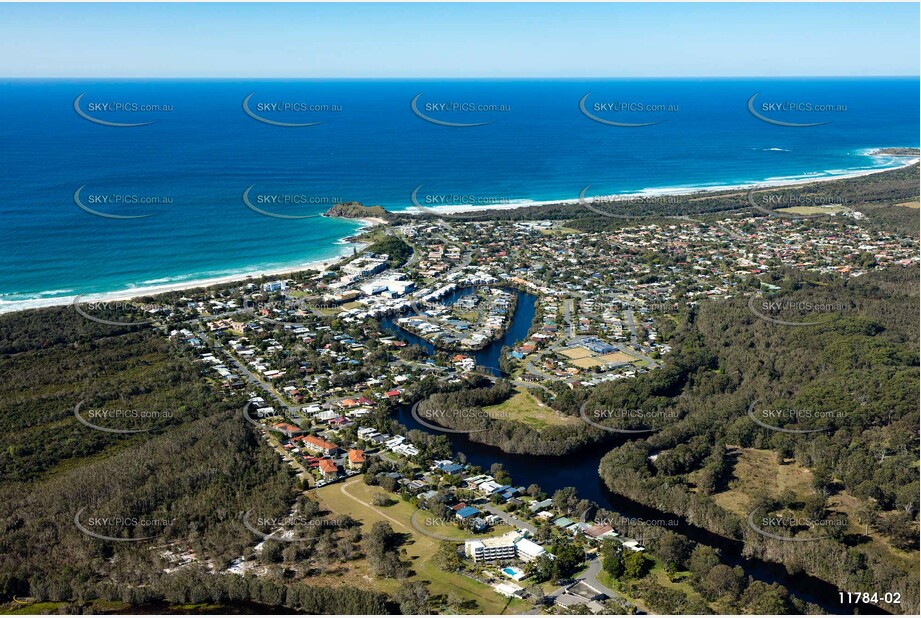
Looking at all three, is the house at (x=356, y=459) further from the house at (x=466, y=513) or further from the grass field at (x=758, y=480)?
the grass field at (x=758, y=480)

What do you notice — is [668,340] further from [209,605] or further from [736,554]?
[209,605]

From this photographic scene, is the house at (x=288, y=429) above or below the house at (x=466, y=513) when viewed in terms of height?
below

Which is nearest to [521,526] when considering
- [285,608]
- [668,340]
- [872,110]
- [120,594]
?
[285,608]

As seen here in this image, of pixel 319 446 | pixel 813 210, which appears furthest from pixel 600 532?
pixel 813 210

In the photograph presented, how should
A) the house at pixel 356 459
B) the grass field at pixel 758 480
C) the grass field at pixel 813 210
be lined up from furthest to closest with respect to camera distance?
the grass field at pixel 813 210 < the house at pixel 356 459 < the grass field at pixel 758 480

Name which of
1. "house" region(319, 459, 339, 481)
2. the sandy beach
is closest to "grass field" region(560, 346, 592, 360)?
"house" region(319, 459, 339, 481)

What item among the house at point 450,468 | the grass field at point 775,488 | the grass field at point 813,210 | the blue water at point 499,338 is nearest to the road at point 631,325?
the blue water at point 499,338

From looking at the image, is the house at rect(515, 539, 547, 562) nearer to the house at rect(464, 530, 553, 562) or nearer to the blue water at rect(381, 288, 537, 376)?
the house at rect(464, 530, 553, 562)

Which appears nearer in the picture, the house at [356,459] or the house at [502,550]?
the house at [502,550]
